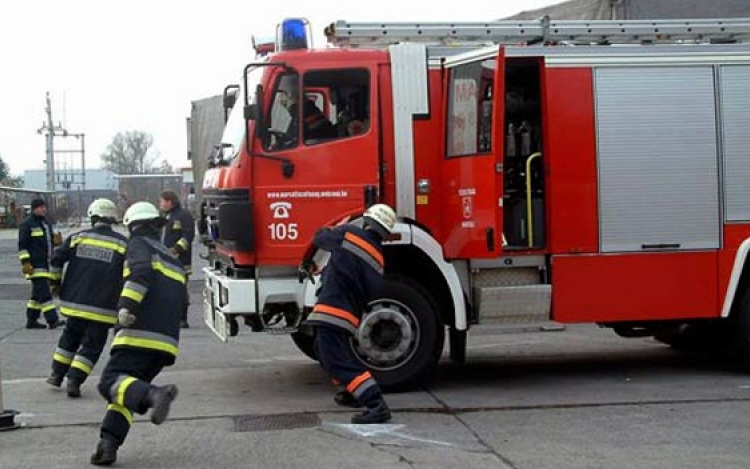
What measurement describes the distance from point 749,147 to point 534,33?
225cm

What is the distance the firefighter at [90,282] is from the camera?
8.20m

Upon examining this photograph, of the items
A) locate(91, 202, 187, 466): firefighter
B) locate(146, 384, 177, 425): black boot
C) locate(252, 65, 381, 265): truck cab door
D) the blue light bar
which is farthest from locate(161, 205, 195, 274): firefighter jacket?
locate(146, 384, 177, 425): black boot

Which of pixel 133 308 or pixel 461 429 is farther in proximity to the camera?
pixel 461 429

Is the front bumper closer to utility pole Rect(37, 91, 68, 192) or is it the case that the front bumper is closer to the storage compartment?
the storage compartment

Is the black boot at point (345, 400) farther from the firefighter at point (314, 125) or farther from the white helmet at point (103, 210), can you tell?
the white helmet at point (103, 210)

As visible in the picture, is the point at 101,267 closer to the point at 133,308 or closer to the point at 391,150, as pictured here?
the point at 133,308

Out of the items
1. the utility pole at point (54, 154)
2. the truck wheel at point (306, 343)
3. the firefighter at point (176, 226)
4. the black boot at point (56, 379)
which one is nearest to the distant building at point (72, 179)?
the utility pole at point (54, 154)

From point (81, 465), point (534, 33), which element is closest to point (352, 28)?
point (534, 33)

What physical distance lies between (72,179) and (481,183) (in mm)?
80795

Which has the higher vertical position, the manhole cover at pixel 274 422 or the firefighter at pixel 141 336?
the firefighter at pixel 141 336

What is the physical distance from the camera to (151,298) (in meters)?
6.42

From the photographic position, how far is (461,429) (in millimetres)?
7195

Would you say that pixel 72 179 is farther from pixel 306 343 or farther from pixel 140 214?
pixel 140 214

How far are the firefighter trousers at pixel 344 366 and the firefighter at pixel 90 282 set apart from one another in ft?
6.83
